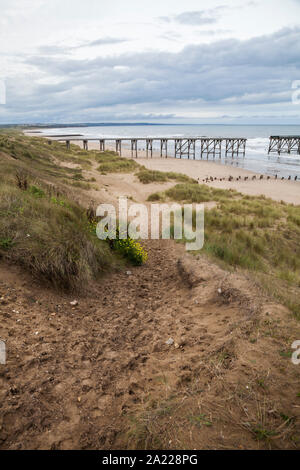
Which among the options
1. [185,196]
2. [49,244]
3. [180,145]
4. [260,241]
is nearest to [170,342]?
[49,244]

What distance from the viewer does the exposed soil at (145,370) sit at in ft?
8.28

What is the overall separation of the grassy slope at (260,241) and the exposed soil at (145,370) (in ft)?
4.28

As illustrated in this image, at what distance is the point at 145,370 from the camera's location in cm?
347

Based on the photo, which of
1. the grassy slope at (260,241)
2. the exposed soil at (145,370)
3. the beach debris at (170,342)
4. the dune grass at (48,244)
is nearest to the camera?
the exposed soil at (145,370)

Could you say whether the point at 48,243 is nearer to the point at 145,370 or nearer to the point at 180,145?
the point at 145,370

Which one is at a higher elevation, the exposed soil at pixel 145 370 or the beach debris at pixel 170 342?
the exposed soil at pixel 145 370

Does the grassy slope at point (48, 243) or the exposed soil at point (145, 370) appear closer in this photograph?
the exposed soil at point (145, 370)

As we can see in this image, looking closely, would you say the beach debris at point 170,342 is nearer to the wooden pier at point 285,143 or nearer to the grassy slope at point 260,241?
the grassy slope at point 260,241

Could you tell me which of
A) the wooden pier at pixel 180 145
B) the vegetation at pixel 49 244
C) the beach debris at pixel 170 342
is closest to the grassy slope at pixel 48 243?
the vegetation at pixel 49 244

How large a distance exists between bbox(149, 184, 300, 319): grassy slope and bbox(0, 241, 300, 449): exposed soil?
4.28ft

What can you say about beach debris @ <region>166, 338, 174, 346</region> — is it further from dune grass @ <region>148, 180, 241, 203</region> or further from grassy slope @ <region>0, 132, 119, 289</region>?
dune grass @ <region>148, 180, 241, 203</region>

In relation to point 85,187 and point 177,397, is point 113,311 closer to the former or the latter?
point 177,397

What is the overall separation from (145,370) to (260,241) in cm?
826
